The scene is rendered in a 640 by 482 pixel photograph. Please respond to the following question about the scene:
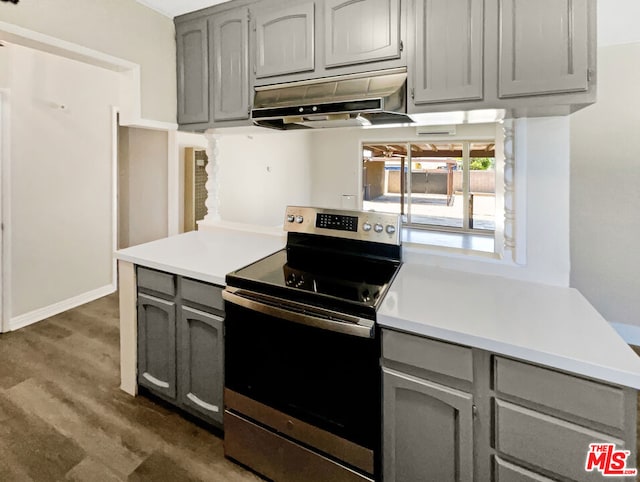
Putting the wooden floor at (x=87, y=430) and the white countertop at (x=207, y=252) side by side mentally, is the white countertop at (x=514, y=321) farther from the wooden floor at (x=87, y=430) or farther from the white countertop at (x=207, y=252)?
the wooden floor at (x=87, y=430)

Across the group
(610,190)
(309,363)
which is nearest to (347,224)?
(309,363)

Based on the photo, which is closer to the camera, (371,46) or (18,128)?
(371,46)

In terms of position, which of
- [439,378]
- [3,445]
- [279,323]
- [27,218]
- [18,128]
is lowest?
[3,445]

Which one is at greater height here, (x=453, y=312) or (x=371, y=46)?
(x=371, y=46)

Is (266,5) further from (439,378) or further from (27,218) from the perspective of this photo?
(27,218)

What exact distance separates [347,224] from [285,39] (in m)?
1.08

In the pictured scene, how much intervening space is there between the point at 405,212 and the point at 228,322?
2.85m

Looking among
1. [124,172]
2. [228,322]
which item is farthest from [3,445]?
[124,172]

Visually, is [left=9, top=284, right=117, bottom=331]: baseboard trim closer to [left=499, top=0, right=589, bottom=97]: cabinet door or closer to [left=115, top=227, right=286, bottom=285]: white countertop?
[left=115, top=227, right=286, bottom=285]: white countertop

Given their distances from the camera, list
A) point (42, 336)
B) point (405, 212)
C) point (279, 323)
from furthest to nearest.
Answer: point (405, 212)
point (42, 336)
point (279, 323)

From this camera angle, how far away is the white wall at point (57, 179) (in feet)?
10.2

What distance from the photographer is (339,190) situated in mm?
4605

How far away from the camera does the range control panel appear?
181 cm

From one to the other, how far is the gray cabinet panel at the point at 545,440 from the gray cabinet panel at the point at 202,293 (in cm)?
122
